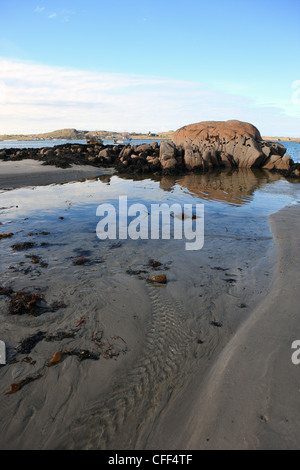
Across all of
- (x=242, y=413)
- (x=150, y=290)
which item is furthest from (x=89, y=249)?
(x=242, y=413)

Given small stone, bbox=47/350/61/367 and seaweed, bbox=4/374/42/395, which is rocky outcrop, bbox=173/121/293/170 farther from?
seaweed, bbox=4/374/42/395

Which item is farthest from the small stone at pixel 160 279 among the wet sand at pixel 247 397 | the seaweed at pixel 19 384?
the seaweed at pixel 19 384

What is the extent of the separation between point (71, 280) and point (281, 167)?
2491 centimetres

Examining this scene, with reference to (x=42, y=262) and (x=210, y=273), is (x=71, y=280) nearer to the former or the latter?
(x=42, y=262)

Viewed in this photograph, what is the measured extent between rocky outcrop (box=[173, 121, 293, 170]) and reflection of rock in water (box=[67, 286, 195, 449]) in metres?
21.4

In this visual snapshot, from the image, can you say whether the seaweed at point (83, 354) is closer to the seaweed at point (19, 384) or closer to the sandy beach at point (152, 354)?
the sandy beach at point (152, 354)

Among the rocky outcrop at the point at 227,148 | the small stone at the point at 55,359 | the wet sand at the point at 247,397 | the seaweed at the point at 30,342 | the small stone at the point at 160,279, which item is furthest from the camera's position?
the rocky outcrop at the point at 227,148

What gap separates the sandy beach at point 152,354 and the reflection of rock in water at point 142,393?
1 cm

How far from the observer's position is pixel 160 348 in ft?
10.2

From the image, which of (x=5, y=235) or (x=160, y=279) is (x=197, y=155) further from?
(x=160, y=279)

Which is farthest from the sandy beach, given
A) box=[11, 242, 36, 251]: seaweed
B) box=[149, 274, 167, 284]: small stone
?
box=[11, 242, 36, 251]: seaweed

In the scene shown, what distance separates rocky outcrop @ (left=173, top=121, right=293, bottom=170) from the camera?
78.7ft

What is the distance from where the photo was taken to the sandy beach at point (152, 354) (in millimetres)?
2184

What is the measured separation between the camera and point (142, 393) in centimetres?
254
